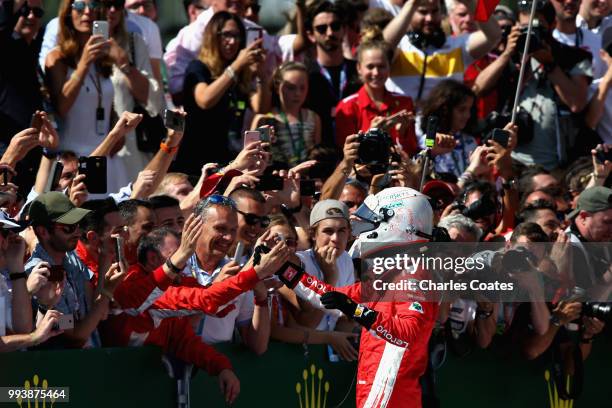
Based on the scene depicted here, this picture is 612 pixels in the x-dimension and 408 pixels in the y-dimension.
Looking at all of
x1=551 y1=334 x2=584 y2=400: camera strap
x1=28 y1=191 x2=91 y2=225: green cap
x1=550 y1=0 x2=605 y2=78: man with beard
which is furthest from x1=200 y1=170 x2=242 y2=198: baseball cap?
x1=550 y1=0 x2=605 y2=78: man with beard

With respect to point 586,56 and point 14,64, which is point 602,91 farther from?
point 14,64

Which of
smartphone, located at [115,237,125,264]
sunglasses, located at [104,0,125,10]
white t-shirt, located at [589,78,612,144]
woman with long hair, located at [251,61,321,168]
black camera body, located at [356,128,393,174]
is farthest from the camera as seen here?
white t-shirt, located at [589,78,612,144]

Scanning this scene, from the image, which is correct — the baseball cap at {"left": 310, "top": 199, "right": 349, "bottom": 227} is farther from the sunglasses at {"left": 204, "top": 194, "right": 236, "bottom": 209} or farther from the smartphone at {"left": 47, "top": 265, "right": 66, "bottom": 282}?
the smartphone at {"left": 47, "top": 265, "right": 66, "bottom": 282}

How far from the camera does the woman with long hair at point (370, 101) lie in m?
12.7

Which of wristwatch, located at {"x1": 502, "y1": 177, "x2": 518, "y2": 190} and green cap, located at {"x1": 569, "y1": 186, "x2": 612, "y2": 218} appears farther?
wristwatch, located at {"x1": 502, "y1": 177, "x2": 518, "y2": 190}

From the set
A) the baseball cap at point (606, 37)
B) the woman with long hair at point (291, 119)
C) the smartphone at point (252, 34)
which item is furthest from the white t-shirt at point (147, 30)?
the baseball cap at point (606, 37)

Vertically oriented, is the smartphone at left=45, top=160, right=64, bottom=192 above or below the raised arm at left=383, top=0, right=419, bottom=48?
below

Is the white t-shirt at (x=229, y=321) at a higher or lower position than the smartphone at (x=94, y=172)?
lower

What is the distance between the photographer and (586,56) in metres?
14.5

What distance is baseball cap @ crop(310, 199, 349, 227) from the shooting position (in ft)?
33.2

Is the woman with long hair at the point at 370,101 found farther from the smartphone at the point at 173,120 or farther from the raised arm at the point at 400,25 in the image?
the smartphone at the point at 173,120

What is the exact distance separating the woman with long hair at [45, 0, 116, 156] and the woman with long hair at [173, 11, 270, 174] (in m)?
0.97

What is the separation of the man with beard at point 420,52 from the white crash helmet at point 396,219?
500cm

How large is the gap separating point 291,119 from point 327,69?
126 centimetres
